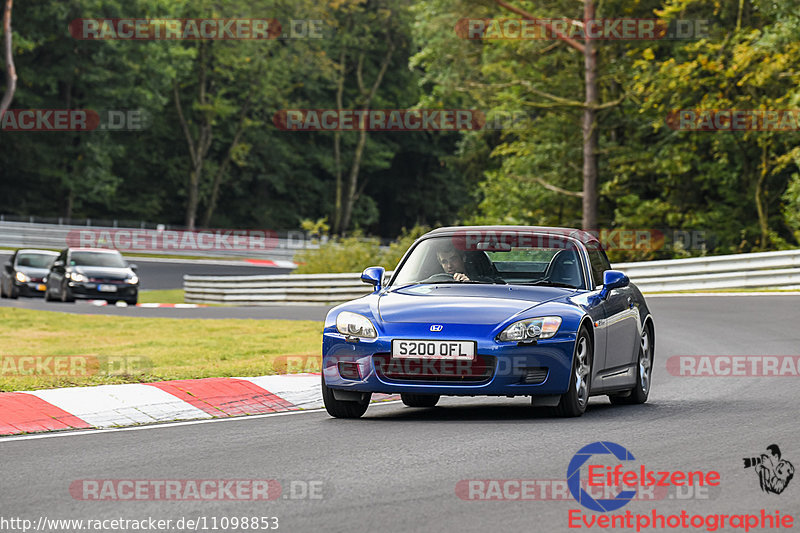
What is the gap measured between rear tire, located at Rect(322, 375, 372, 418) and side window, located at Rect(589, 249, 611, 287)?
2.36 meters

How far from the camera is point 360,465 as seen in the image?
7.72 meters

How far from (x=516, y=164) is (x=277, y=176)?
39944 mm

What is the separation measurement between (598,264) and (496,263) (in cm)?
109

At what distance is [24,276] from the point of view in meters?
36.3

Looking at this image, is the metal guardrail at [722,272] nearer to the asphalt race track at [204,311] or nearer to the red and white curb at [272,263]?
the asphalt race track at [204,311]

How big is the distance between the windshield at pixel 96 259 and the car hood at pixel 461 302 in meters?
25.1

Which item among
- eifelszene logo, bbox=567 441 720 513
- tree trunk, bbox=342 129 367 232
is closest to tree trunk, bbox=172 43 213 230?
tree trunk, bbox=342 129 367 232

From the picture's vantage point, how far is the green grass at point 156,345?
12.8 metres

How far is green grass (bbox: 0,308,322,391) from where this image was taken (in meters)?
12.8

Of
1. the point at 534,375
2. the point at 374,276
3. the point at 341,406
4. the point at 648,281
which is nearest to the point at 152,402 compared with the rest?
the point at 341,406

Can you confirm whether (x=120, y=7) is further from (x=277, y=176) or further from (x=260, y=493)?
(x=260, y=493)

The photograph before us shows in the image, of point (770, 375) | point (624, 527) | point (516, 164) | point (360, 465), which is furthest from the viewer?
point (516, 164)

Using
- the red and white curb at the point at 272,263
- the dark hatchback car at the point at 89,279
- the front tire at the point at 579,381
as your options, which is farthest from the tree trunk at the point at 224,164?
the front tire at the point at 579,381

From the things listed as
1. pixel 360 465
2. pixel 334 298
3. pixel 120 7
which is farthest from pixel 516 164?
pixel 360 465
